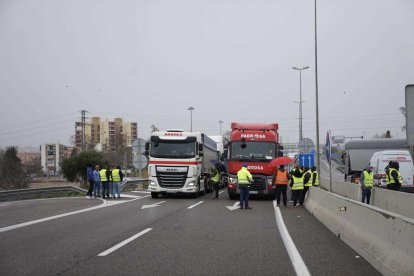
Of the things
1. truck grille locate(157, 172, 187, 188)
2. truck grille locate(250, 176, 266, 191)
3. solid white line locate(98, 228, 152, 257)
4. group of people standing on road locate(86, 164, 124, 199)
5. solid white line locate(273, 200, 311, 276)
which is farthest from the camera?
group of people standing on road locate(86, 164, 124, 199)

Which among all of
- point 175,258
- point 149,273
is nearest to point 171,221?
point 175,258

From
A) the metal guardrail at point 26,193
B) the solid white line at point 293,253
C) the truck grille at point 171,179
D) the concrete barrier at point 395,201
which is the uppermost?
the truck grille at point 171,179

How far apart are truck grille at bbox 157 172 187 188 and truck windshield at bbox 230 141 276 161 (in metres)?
2.59

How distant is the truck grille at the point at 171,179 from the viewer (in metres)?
24.9

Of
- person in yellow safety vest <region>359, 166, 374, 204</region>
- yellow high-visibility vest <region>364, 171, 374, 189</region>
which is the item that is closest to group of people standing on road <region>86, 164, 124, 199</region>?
person in yellow safety vest <region>359, 166, 374, 204</region>

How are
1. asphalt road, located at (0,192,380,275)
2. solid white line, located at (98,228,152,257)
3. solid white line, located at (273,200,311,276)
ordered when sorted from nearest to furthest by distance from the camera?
Answer: solid white line, located at (273,200,311,276) < asphalt road, located at (0,192,380,275) < solid white line, located at (98,228,152,257)

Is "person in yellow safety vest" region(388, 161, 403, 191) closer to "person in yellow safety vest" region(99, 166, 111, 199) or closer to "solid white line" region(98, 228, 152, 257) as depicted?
"solid white line" region(98, 228, 152, 257)

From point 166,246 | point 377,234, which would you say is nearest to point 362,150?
point 166,246

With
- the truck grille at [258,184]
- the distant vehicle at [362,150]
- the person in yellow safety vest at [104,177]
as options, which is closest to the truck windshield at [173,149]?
the person in yellow safety vest at [104,177]

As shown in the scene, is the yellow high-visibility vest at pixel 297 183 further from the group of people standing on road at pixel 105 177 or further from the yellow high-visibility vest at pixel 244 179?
the group of people standing on road at pixel 105 177

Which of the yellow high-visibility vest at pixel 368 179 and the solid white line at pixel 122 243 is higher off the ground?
the yellow high-visibility vest at pixel 368 179

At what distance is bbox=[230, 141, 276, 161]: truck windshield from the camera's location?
958 inches

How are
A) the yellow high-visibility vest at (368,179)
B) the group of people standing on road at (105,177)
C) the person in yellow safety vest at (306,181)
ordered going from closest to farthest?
the yellow high-visibility vest at (368,179) → the person in yellow safety vest at (306,181) → the group of people standing on road at (105,177)

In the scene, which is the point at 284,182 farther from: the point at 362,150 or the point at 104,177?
the point at 362,150
